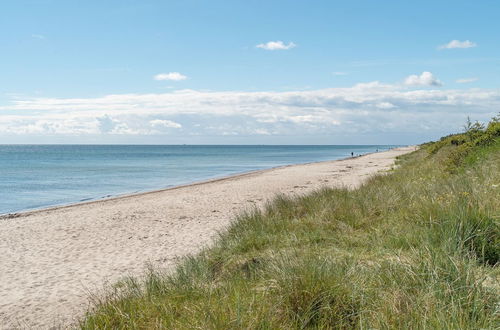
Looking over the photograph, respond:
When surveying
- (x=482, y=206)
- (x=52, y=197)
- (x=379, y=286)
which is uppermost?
(x=482, y=206)

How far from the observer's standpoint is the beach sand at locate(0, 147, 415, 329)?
7.82m

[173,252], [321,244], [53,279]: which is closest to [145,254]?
[173,252]

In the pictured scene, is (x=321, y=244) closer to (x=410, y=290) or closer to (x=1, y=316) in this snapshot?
(x=410, y=290)

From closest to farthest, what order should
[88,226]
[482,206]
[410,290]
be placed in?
[410,290] < [482,206] < [88,226]

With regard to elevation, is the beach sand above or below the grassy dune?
below

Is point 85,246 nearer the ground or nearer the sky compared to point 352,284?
nearer the ground

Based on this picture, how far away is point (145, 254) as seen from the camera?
11.1 metres

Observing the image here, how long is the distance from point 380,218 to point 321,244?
187 cm

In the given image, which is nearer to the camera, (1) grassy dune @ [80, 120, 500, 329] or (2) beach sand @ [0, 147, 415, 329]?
(1) grassy dune @ [80, 120, 500, 329]

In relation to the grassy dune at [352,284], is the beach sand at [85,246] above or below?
below

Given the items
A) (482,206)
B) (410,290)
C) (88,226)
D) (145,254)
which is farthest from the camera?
(88,226)

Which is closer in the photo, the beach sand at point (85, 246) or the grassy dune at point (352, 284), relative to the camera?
the grassy dune at point (352, 284)

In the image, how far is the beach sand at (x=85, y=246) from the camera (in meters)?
7.82

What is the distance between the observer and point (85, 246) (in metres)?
12.5
